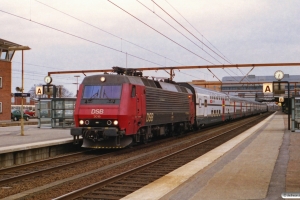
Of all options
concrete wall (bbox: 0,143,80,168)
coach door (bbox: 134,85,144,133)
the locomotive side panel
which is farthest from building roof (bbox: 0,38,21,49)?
coach door (bbox: 134,85,144,133)

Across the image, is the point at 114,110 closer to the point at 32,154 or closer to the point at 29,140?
the point at 32,154

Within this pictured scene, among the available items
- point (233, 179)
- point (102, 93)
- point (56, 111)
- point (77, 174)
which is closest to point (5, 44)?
point (56, 111)

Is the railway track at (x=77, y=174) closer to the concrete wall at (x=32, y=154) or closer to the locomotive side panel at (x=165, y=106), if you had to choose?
the concrete wall at (x=32, y=154)

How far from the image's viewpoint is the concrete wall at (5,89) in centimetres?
4947

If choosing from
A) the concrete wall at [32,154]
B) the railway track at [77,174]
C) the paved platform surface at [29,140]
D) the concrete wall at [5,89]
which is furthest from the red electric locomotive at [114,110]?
the concrete wall at [5,89]

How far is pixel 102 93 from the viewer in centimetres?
1680

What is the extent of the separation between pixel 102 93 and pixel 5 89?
3703 centimetres

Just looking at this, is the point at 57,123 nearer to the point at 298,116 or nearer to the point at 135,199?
the point at 298,116

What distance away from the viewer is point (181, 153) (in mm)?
16750

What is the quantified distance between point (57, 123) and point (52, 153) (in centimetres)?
1126

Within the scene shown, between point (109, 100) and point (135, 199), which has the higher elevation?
point (109, 100)

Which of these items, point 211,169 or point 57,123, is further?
point 57,123

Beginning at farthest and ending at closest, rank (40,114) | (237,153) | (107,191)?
(40,114), (237,153), (107,191)

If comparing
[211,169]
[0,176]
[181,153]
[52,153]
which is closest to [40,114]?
[52,153]
